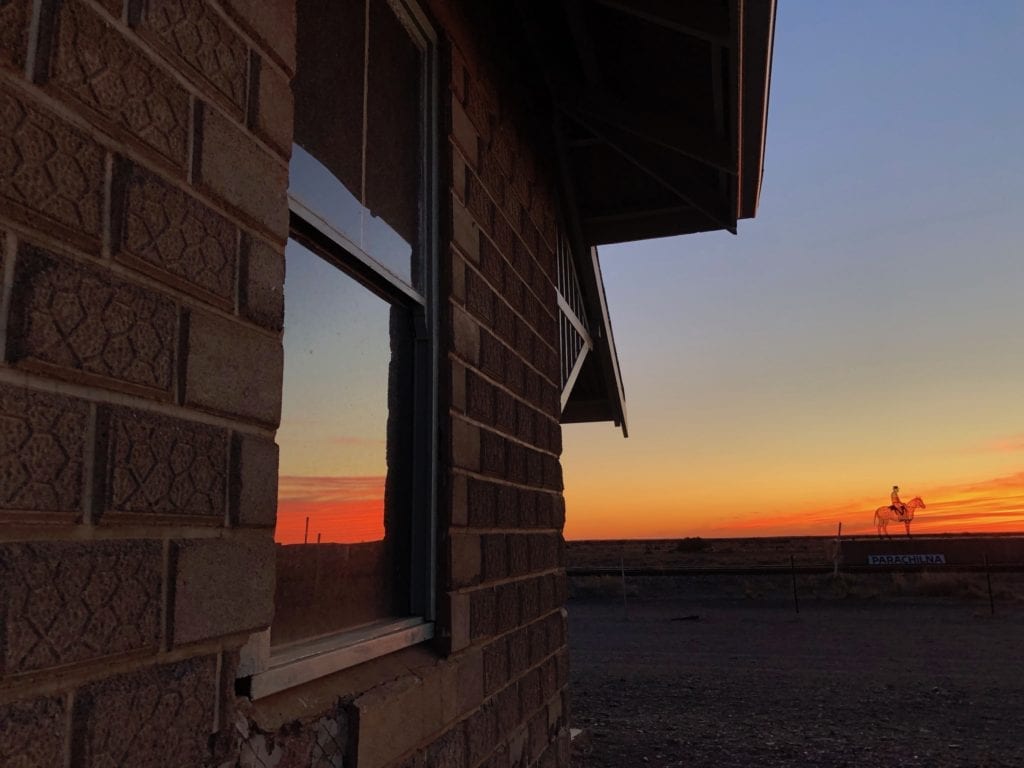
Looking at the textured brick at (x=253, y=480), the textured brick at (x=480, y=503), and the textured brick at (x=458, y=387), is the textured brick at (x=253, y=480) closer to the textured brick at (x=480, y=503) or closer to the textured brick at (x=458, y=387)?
the textured brick at (x=458, y=387)

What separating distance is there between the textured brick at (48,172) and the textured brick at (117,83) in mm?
77

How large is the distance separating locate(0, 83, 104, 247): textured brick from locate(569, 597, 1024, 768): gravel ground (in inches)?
226

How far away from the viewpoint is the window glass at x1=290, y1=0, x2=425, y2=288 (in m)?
2.43

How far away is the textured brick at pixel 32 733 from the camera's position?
1167 mm

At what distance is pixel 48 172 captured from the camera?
1.30 m

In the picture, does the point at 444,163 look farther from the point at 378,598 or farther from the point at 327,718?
the point at 327,718

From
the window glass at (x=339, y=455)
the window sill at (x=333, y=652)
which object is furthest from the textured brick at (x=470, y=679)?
the window glass at (x=339, y=455)

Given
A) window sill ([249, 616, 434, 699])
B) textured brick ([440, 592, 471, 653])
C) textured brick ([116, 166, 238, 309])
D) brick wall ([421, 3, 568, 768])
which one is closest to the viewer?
textured brick ([116, 166, 238, 309])

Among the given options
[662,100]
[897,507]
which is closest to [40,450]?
[662,100]

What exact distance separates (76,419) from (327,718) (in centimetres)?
117

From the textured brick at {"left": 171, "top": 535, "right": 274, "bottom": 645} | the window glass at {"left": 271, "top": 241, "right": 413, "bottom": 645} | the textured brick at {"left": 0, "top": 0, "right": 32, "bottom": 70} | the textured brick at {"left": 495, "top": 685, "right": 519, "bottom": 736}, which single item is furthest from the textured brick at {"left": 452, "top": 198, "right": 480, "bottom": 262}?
the textured brick at {"left": 0, "top": 0, "right": 32, "bottom": 70}

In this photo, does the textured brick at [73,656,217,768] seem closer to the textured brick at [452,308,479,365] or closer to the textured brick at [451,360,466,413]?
the textured brick at [451,360,466,413]

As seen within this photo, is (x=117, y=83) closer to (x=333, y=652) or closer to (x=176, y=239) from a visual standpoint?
(x=176, y=239)

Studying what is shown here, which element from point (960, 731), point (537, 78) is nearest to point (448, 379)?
point (537, 78)
